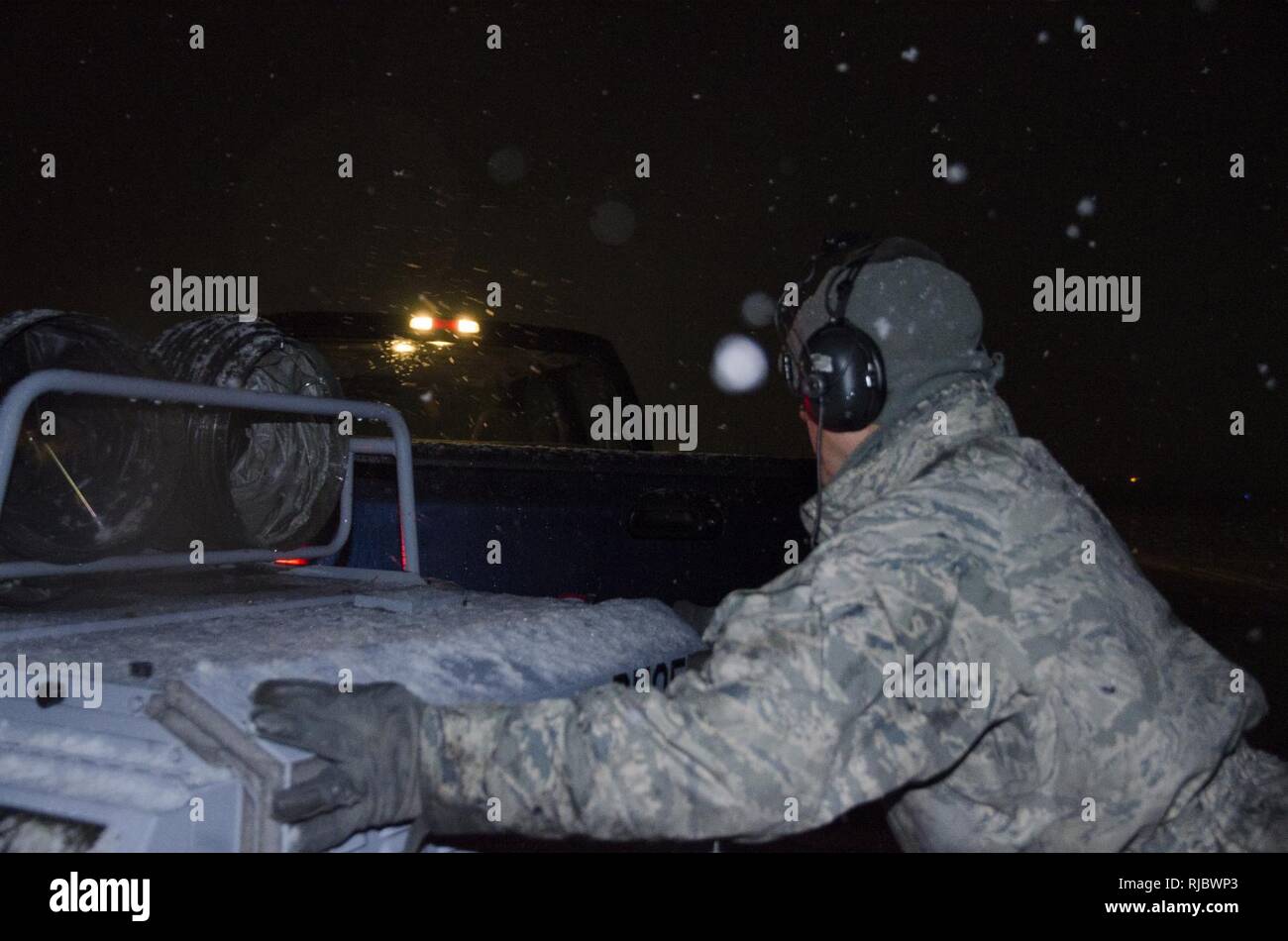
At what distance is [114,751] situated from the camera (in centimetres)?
144

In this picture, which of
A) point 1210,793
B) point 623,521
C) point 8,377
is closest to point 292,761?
point 8,377

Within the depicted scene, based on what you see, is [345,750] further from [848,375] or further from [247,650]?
[848,375]

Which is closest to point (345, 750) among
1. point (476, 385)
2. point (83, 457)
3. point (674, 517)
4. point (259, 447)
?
point (83, 457)

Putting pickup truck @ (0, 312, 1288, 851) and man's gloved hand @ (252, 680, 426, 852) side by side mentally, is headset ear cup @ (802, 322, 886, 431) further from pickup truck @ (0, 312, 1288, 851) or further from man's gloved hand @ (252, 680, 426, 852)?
man's gloved hand @ (252, 680, 426, 852)

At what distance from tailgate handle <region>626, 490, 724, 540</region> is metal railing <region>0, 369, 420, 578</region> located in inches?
31.3

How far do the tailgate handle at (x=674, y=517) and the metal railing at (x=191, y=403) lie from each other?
0.80 m

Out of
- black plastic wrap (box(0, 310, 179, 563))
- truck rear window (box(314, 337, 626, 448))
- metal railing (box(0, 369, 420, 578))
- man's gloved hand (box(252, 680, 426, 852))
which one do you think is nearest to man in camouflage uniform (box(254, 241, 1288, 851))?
man's gloved hand (box(252, 680, 426, 852))

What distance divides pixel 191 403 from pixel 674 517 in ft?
5.22

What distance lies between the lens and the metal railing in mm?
1746

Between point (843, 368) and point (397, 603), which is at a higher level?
point (843, 368)

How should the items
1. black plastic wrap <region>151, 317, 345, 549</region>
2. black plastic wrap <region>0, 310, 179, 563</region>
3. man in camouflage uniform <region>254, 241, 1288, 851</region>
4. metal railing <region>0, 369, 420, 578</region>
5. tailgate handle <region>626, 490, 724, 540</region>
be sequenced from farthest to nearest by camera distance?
1. tailgate handle <region>626, 490, 724, 540</region>
2. black plastic wrap <region>151, 317, 345, 549</region>
3. black plastic wrap <region>0, 310, 179, 563</region>
4. metal railing <region>0, 369, 420, 578</region>
5. man in camouflage uniform <region>254, 241, 1288, 851</region>

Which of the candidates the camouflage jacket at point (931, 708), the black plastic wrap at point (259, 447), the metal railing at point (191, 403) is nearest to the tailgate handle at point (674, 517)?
the metal railing at point (191, 403)

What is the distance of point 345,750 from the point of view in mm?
1498

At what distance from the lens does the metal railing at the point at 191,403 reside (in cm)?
175
